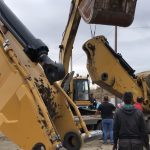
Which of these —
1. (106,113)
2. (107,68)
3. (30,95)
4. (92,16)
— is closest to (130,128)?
(30,95)

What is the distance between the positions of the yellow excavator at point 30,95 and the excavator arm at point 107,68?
166 inches

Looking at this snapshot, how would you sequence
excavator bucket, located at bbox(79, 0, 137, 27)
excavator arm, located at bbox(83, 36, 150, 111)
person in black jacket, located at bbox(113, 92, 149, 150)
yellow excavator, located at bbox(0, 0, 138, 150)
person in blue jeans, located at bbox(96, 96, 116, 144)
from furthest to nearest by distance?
person in blue jeans, located at bbox(96, 96, 116, 144) < excavator arm, located at bbox(83, 36, 150, 111) < excavator bucket, located at bbox(79, 0, 137, 27) < person in black jacket, located at bbox(113, 92, 149, 150) < yellow excavator, located at bbox(0, 0, 138, 150)

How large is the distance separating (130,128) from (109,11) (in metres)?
2.36

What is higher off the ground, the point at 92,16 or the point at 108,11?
the point at 108,11

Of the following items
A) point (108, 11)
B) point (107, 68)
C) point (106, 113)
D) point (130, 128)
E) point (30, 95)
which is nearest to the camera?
point (30, 95)

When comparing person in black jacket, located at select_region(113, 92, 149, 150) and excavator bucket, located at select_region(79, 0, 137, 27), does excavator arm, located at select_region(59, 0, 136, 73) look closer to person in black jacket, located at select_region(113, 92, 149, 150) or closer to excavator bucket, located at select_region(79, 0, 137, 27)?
excavator bucket, located at select_region(79, 0, 137, 27)

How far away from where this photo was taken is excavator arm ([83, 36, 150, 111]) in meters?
11.7

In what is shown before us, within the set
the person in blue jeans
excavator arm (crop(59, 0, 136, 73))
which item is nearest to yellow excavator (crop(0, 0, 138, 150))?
excavator arm (crop(59, 0, 136, 73))

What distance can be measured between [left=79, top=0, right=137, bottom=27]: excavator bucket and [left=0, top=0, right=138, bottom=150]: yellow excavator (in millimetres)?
1666

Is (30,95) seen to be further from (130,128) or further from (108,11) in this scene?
(108,11)

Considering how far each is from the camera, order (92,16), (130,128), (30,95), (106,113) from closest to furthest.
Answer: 1. (30,95)
2. (130,128)
3. (92,16)
4. (106,113)

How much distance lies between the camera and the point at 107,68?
12023 mm

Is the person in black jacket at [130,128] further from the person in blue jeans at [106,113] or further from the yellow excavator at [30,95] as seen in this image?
the person in blue jeans at [106,113]

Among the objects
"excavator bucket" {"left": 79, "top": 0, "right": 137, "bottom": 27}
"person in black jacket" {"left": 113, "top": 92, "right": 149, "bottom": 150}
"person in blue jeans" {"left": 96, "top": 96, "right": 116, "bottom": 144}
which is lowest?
"person in black jacket" {"left": 113, "top": 92, "right": 149, "bottom": 150}
